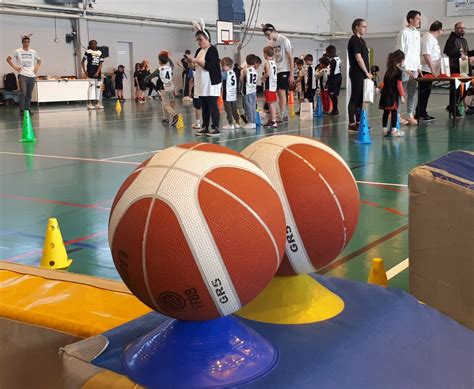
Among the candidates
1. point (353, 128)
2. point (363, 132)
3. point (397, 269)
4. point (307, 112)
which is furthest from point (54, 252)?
point (307, 112)

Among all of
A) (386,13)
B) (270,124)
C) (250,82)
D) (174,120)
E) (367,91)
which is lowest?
(270,124)

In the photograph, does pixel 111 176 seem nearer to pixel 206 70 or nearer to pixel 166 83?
pixel 206 70

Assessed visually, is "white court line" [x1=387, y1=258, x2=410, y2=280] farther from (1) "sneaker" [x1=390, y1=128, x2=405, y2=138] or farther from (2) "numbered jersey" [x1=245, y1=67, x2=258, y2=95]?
(2) "numbered jersey" [x1=245, y1=67, x2=258, y2=95]

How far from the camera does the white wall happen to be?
3388 cm

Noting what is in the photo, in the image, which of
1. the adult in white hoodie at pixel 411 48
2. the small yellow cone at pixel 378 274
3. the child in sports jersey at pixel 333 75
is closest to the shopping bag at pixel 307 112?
the child in sports jersey at pixel 333 75

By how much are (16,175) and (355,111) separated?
6.51 meters

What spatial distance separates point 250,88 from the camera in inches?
→ 515

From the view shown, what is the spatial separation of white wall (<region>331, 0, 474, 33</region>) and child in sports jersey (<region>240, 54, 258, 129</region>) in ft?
73.8

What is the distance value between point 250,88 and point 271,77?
1.72 feet

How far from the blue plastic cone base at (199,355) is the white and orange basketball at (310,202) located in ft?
1.41

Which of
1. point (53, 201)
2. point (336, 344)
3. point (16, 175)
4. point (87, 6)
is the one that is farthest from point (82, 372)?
point (87, 6)

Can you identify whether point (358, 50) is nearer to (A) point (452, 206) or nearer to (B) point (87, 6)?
(A) point (452, 206)

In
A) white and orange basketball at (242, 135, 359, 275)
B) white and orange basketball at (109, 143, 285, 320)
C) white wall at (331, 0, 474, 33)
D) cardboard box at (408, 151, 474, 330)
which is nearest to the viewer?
white and orange basketball at (109, 143, 285, 320)

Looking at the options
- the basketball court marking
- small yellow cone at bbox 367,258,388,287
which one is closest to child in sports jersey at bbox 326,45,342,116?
the basketball court marking
